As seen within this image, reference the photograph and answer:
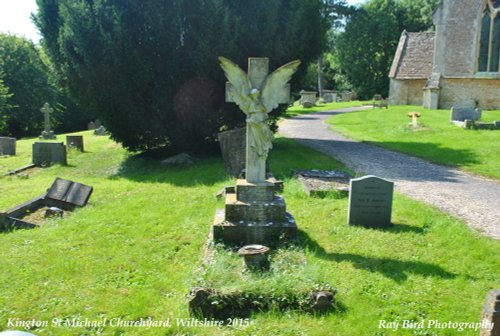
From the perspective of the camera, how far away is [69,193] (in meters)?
9.95

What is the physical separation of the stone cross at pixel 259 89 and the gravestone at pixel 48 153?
36.8 feet

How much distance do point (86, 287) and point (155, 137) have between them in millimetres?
10801

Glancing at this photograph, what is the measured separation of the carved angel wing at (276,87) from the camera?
698 cm

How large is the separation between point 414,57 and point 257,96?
111 feet

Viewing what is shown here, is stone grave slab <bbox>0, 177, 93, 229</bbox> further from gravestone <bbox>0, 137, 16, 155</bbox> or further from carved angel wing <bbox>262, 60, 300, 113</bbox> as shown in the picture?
gravestone <bbox>0, 137, 16, 155</bbox>

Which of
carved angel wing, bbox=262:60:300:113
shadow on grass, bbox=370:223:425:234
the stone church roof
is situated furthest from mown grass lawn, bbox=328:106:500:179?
the stone church roof

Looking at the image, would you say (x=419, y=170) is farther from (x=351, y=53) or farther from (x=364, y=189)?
(x=351, y=53)

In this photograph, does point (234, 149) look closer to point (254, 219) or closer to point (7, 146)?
point (254, 219)

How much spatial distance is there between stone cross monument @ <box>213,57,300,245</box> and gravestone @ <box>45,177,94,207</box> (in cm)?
443

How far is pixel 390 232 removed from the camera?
752 centimetres

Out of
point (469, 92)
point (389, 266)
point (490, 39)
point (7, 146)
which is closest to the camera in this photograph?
point (389, 266)

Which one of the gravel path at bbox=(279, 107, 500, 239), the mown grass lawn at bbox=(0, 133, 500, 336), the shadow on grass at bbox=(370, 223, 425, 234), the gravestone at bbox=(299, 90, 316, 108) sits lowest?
the mown grass lawn at bbox=(0, 133, 500, 336)

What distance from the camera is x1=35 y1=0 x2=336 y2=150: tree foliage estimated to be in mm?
14320

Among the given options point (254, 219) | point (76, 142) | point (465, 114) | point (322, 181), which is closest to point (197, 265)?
point (254, 219)
